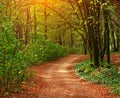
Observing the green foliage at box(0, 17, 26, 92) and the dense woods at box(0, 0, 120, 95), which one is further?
the dense woods at box(0, 0, 120, 95)

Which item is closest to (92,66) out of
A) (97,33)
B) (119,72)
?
(97,33)

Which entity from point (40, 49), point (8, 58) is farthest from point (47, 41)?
point (8, 58)

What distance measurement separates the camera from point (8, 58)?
44.4 feet

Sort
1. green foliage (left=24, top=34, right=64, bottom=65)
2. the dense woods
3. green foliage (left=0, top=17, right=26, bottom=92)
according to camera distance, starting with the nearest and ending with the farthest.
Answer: green foliage (left=0, top=17, right=26, bottom=92) → the dense woods → green foliage (left=24, top=34, right=64, bottom=65)

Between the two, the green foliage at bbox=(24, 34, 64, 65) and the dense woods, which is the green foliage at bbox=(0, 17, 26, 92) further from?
the green foliage at bbox=(24, 34, 64, 65)

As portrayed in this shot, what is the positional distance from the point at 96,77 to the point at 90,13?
6.77 metres

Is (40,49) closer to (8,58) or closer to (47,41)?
(47,41)

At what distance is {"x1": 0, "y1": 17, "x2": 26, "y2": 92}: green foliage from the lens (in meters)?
13.3

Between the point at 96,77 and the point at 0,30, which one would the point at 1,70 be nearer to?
the point at 0,30

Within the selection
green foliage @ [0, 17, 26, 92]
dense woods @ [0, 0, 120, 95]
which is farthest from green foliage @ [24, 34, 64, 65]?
green foliage @ [0, 17, 26, 92]

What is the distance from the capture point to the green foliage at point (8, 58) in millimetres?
13305

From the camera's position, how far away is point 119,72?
18531 mm

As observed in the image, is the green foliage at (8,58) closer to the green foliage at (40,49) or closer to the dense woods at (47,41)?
the dense woods at (47,41)

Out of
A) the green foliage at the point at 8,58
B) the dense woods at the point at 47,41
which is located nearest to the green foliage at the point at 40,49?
the dense woods at the point at 47,41
